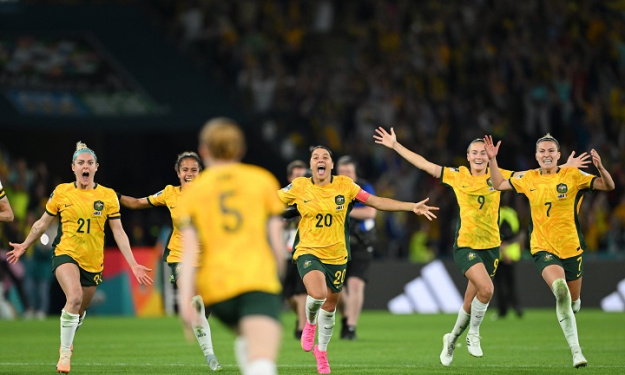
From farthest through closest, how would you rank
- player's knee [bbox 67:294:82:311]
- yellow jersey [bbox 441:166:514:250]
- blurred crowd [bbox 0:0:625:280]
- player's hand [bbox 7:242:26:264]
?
blurred crowd [bbox 0:0:625:280] < yellow jersey [bbox 441:166:514:250] < player's hand [bbox 7:242:26:264] < player's knee [bbox 67:294:82:311]

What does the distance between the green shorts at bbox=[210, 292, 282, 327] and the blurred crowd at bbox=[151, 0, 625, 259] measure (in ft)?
67.4

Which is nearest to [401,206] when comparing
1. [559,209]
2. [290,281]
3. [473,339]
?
[559,209]

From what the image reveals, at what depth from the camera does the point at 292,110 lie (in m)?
33.8

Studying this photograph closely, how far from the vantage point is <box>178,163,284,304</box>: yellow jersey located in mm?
8008

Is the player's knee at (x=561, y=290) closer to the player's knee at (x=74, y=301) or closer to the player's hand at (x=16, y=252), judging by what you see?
the player's knee at (x=74, y=301)

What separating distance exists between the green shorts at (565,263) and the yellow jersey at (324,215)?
223 cm

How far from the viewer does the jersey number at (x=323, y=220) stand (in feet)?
46.5

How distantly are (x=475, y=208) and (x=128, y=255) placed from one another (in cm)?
425

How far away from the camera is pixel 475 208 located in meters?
14.9

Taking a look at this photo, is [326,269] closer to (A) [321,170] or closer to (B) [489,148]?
(A) [321,170]

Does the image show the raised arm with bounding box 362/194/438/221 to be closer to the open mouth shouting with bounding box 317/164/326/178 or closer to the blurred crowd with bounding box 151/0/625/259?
the open mouth shouting with bounding box 317/164/326/178

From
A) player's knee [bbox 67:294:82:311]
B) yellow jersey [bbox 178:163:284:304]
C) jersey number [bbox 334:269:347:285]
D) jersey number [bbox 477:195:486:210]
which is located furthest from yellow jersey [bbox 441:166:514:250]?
yellow jersey [bbox 178:163:284:304]

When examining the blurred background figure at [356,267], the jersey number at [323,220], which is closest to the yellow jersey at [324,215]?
the jersey number at [323,220]

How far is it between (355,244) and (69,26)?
15132mm
